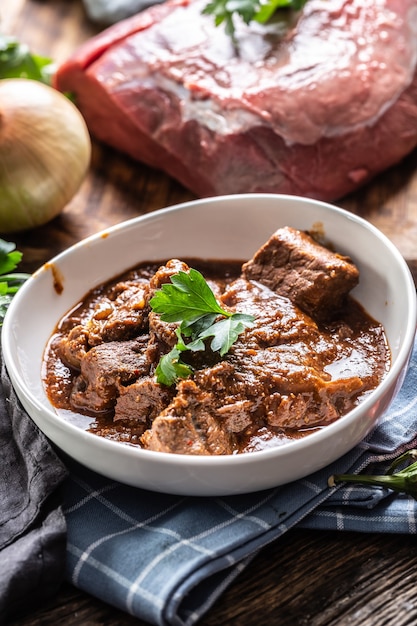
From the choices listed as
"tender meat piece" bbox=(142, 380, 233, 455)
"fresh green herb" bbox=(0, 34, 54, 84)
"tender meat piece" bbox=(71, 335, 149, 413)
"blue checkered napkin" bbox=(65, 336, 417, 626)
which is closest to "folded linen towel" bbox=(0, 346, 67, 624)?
"blue checkered napkin" bbox=(65, 336, 417, 626)

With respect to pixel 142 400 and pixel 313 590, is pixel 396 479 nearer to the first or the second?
pixel 313 590

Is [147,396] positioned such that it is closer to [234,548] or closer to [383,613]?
[234,548]

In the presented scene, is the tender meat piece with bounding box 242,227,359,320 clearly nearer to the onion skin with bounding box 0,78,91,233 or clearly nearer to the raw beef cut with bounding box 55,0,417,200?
the raw beef cut with bounding box 55,0,417,200

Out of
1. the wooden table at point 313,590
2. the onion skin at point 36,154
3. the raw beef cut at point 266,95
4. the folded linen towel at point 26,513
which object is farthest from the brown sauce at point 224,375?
the raw beef cut at point 266,95

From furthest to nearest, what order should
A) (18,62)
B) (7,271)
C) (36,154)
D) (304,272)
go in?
(18,62) < (36,154) < (7,271) < (304,272)

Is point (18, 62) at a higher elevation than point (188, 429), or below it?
higher

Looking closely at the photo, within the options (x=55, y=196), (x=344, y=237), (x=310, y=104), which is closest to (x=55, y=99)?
(x=55, y=196)

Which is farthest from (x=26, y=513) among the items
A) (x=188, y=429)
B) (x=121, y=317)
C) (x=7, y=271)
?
(x=7, y=271)

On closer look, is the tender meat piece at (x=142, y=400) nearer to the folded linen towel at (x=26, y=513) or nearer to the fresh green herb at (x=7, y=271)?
the folded linen towel at (x=26, y=513)
